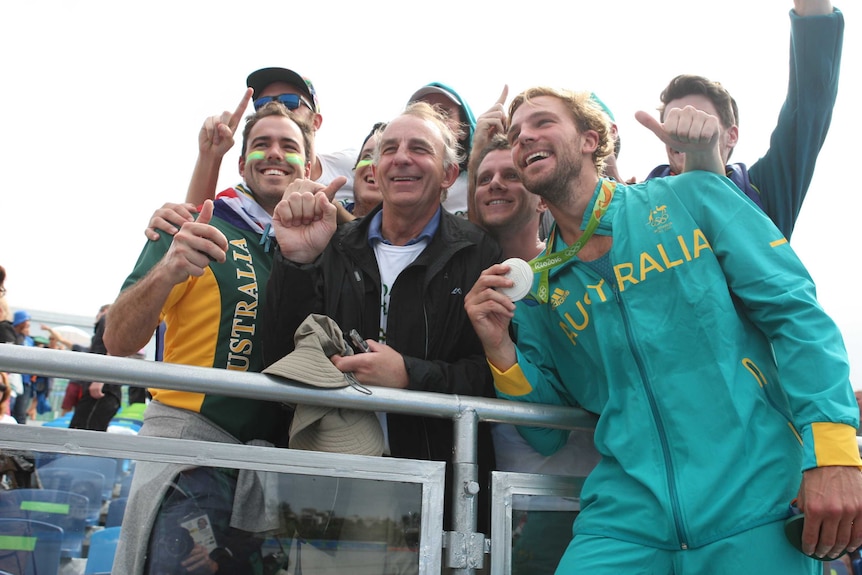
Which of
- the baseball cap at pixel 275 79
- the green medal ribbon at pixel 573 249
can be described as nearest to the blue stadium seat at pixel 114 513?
the green medal ribbon at pixel 573 249

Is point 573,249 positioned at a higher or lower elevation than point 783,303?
higher

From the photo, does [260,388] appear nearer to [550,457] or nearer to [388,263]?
[388,263]

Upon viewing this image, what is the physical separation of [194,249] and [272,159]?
1.13 metres

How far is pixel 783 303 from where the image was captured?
2.07 m

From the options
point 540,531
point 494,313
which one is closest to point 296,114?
point 494,313

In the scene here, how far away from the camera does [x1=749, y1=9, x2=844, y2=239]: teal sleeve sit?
8.28 ft

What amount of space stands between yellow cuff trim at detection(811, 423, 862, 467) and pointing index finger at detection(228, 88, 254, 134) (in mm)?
2850

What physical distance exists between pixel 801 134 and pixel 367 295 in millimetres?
1670

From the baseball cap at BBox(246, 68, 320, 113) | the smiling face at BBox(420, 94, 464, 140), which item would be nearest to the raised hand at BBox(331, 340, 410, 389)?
the smiling face at BBox(420, 94, 464, 140)

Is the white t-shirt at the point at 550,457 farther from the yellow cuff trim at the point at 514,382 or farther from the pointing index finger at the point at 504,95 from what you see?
the pointing index finger at the point at 504,95

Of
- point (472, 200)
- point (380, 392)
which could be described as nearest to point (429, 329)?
point (380, 392)

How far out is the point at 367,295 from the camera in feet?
9.11

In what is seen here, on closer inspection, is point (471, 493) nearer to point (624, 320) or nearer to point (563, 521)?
point (563, 521)

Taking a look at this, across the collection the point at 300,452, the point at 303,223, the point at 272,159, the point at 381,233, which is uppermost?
the point at 272,159
